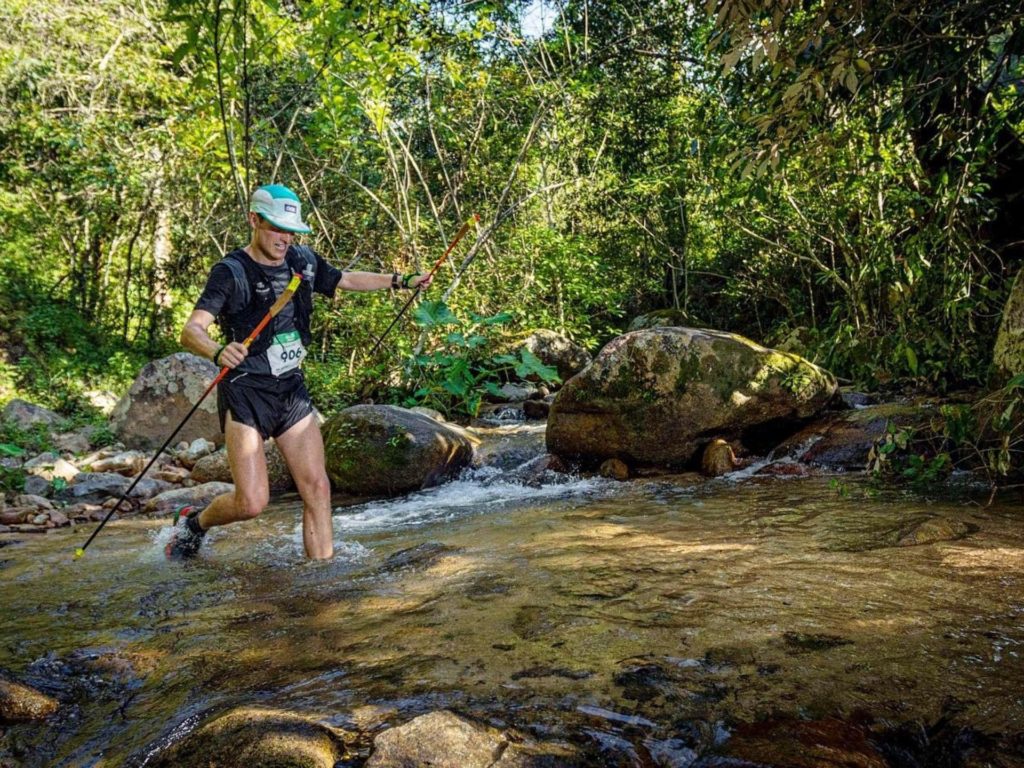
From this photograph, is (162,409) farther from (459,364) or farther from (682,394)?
(682,394)

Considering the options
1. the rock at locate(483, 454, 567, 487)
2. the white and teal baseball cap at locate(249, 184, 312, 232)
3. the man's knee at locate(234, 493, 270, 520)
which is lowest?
the rock at locate(483, 454, 567, 487)

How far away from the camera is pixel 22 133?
1211 cm

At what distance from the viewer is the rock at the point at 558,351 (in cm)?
1301

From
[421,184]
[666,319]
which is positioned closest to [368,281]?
[421,184]

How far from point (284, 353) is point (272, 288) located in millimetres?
366

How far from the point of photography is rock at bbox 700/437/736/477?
6703 mm

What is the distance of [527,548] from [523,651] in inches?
68.2

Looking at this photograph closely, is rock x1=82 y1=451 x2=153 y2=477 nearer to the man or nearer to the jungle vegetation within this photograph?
the jungle vegetation

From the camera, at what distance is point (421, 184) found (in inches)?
516

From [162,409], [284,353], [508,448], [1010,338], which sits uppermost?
[284,353]

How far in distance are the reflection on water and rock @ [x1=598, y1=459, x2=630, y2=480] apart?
2147 millimetres

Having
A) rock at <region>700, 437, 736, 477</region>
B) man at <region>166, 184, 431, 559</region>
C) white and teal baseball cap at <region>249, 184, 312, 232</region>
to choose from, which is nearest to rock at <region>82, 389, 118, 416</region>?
man at <region>166, 184, 431, 559</region>

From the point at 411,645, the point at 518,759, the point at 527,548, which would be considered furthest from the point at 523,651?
the point at 527,548

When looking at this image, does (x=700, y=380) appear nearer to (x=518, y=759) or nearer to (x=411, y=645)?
(x=411, y=645)
